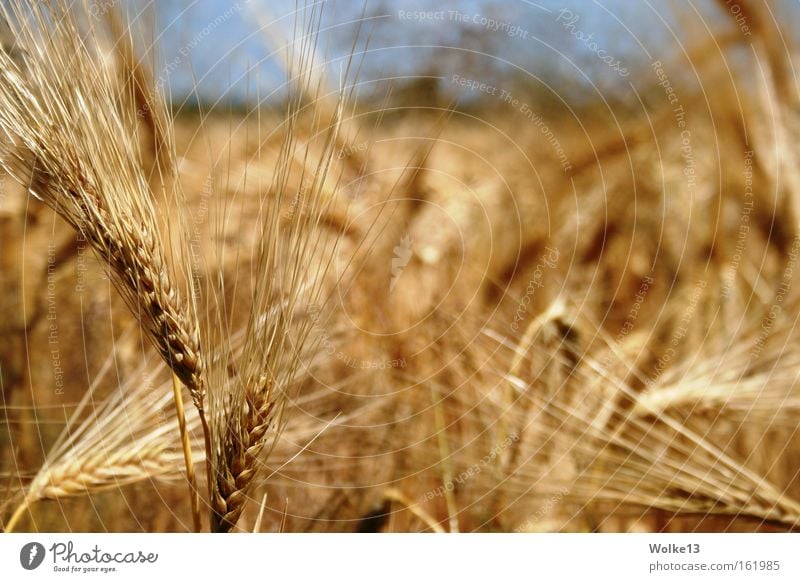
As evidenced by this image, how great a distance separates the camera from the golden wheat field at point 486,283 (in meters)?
1.08

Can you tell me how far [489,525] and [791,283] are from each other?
0.66 metres

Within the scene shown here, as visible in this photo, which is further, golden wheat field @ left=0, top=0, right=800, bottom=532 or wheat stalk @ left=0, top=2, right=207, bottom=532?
golden wheat field @ left=0, top=0, right=800, bottom=532

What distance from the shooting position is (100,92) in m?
0.83

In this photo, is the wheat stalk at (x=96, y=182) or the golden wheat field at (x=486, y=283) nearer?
the wheat stalk at (x=96, y=182)
